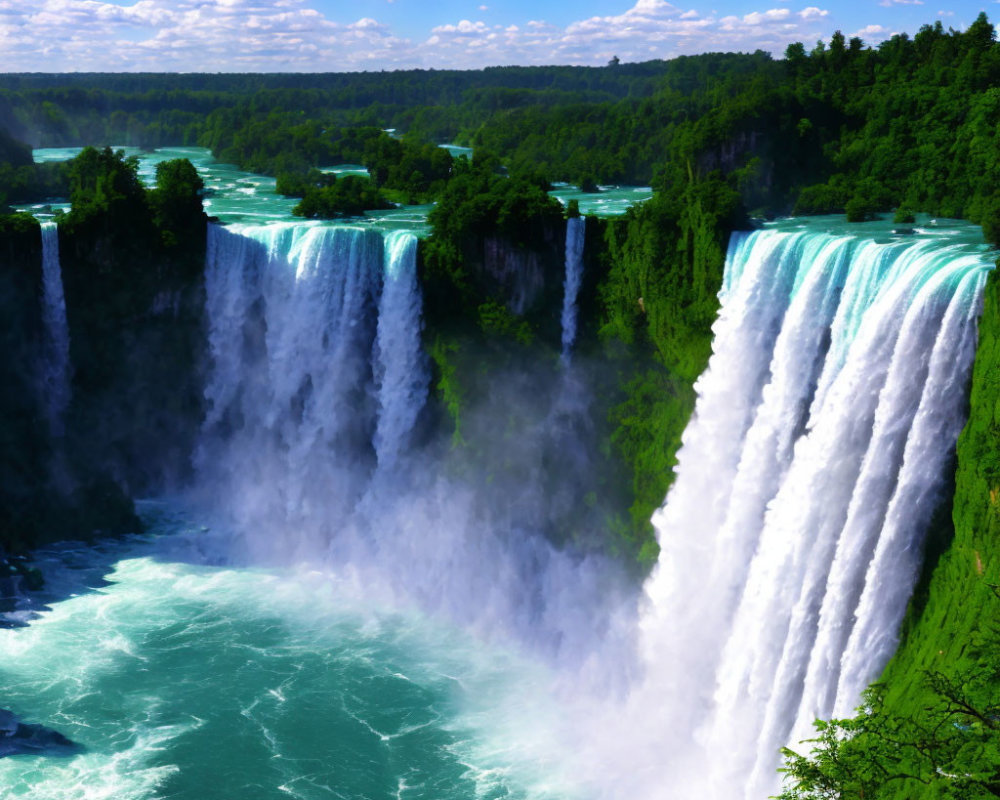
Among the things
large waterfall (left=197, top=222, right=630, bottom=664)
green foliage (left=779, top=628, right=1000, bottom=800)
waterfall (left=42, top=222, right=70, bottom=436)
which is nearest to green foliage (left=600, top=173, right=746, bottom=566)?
large waterfall (left=197, top=222, right=630, bottom=664)

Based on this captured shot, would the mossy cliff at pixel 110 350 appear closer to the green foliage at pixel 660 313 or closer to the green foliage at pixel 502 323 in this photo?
the green foliage at pixel 502 323

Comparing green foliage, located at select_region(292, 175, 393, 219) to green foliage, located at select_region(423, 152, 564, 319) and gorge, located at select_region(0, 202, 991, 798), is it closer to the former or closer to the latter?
gorge, located at select_region(0, 202, 991, 798)

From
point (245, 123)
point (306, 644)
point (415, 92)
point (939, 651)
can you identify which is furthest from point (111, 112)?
point (939, 651)

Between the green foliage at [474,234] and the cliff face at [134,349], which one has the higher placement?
the green foliage at [474,234]

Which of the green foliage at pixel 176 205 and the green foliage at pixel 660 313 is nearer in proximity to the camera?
the green foliage at pixel 660 313

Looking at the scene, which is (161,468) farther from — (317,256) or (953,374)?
(953,374)

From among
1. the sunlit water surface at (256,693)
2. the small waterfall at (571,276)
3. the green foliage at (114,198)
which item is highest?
the green foliage at (114,198)

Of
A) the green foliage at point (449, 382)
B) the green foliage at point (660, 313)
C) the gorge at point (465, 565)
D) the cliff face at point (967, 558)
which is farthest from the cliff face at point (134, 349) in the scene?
the cliff face at point (967, 558)
